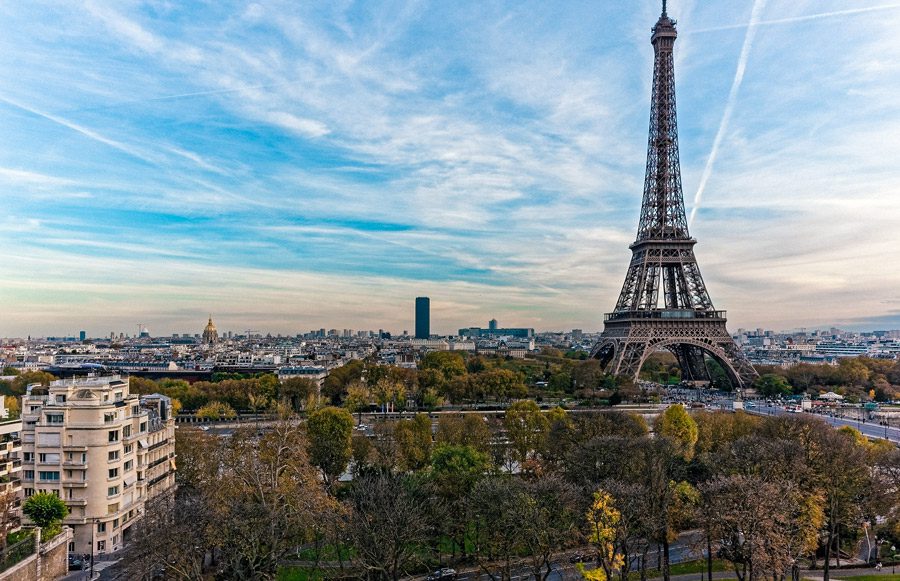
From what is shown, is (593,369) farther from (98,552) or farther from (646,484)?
(98,552)

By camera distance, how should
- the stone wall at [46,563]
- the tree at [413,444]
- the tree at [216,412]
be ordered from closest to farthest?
the stone wall at [46,563], the tree at [413,444], the tree at [216,412]

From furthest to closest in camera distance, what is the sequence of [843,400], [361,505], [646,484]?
[843,400], [646,484], [361,505]

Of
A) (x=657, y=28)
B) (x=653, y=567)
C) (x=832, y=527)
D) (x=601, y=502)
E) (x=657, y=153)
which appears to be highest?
(x=657, y=28)

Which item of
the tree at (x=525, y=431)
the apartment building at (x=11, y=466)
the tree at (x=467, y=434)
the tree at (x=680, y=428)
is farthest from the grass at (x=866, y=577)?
the apartment building at (x=11, y=466)

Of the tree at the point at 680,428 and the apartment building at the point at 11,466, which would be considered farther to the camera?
the tree at the point at 680,428

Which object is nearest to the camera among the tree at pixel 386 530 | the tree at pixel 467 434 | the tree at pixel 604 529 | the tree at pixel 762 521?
the tree at pixel 762 521

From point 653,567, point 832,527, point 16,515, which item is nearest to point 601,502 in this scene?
point 653,567

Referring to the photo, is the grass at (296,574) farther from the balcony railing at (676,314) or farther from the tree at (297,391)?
the balcony railing at (676,314)
